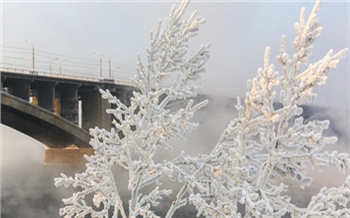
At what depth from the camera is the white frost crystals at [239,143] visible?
11.3 ft

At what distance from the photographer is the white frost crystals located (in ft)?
11.3

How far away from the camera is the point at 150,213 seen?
4.33 m

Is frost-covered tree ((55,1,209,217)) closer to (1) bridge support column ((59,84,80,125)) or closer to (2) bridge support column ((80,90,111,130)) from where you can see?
(1) bridge support column ((59,84,80,125))

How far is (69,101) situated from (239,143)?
32681 mm

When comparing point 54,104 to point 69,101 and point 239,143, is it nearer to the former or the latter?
point 69,101

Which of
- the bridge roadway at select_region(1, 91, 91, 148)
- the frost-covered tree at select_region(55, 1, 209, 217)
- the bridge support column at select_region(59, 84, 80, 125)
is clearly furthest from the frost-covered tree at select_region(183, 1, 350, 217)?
the bridge support column at select_region(59, 84, 80, 125)

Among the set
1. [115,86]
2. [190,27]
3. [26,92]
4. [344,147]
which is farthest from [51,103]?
[344,147]

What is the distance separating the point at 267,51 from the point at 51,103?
30.2 meters

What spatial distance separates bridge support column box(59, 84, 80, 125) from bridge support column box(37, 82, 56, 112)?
2431mm

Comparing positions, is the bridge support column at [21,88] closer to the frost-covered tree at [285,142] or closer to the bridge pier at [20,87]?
the bridge pier at [20,87]

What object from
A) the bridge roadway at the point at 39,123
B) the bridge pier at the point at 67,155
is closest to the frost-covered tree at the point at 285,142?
the bridge roadway at the point at 39,123

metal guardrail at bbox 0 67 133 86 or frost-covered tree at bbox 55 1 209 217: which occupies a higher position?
metal guardrail at bbox 0 67 133 86

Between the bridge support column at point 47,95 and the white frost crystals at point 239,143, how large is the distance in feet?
92.8

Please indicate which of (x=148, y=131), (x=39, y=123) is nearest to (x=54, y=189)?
(x=39, y=123)
